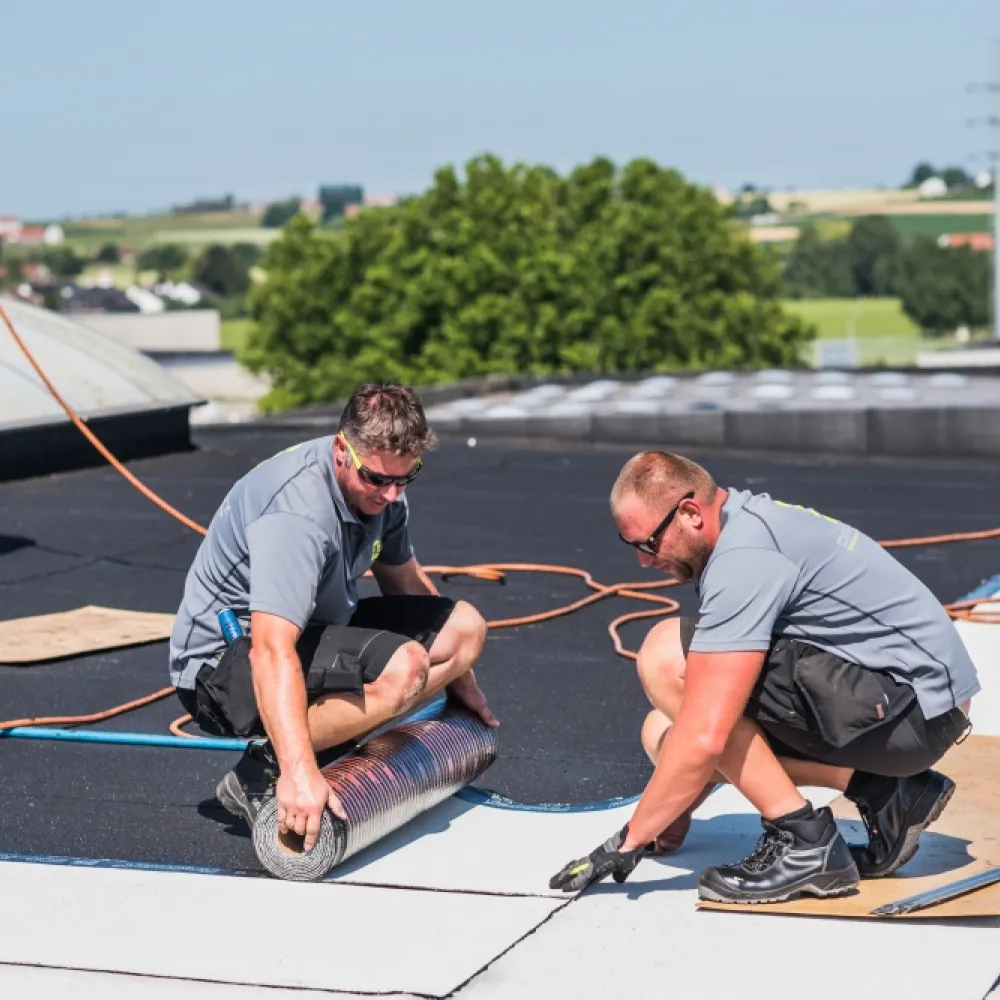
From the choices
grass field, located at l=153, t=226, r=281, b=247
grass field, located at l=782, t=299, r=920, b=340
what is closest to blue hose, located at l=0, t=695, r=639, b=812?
grass field, located at l=782, t=299, r=920, b=340

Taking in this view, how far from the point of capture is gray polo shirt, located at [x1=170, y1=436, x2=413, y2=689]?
370 cm

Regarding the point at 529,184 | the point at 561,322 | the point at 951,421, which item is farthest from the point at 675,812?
the point at 529,184

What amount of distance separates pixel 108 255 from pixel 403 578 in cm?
14860

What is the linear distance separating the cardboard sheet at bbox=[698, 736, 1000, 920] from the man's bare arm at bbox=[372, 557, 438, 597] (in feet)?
4.07

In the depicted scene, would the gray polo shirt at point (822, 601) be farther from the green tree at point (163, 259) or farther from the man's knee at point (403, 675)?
the green tree at point (163, 259)

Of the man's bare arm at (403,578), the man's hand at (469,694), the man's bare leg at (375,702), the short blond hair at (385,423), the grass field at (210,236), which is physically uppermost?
the short blond hair at (385,423)

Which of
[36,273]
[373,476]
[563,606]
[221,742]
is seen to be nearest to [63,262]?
[36,273]

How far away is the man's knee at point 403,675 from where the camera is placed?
3.95 meters

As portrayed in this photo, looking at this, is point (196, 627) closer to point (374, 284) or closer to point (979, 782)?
point (979, 782)

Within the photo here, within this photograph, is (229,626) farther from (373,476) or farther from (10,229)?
(10,229)

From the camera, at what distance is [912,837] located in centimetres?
371

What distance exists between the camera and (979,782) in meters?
4.38

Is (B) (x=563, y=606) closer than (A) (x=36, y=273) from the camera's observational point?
Yes

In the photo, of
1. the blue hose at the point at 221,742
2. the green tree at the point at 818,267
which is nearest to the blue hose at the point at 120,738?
the blue hose at the point at 221,742
